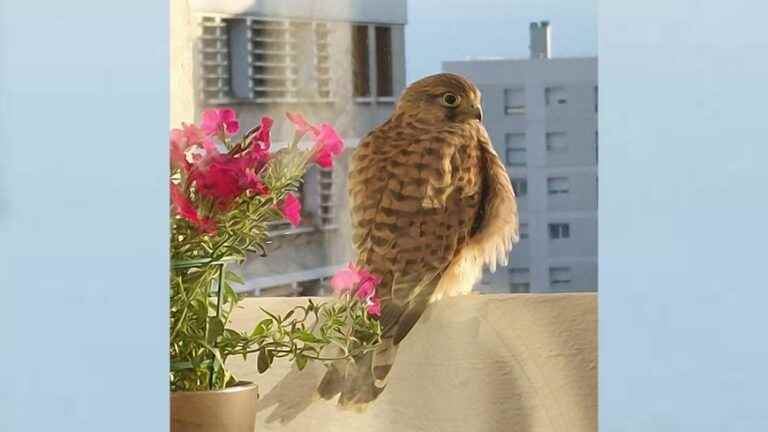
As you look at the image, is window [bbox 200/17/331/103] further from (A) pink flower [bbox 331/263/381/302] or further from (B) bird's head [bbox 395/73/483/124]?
(A) pink flower [bbox 331/263/381/302]

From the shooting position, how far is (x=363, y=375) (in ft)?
11.2

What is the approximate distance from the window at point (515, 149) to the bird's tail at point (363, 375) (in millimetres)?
472

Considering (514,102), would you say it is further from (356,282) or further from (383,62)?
(356,282)

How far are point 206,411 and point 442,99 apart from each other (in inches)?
33.5

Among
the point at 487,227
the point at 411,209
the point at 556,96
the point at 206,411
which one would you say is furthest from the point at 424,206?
the point at 206,411

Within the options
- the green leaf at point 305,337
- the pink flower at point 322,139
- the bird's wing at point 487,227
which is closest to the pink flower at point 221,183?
the pink flower at point 322,139

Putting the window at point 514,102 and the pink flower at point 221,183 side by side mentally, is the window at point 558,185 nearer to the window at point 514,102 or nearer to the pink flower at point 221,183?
the window at point 514,102

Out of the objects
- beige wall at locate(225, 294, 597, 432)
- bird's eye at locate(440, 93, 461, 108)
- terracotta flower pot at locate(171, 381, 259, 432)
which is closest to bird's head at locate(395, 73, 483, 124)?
bird's eye at locate(440, 93, 461, 108)

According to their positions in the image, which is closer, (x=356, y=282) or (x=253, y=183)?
(x=253, y=183)

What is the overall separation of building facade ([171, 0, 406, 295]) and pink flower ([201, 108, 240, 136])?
0.09ft
